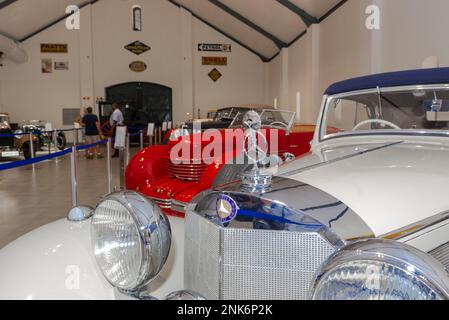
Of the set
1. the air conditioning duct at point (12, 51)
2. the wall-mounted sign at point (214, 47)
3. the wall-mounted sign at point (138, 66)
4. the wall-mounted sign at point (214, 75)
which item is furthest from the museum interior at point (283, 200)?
the wall-mounted sign at point (214, 75)

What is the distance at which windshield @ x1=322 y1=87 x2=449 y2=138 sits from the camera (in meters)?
2.51

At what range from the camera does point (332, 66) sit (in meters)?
11.1

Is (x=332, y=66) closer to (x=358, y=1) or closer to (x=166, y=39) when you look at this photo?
(x=358, y=1)

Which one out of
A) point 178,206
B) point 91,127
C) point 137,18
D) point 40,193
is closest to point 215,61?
point 137,18

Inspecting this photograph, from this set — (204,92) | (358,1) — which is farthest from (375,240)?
(204,92)

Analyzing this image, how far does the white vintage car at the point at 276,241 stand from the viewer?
39.7 inches

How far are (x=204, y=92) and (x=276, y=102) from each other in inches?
146

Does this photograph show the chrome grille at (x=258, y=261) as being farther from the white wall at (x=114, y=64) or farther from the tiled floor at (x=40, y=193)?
the white wall at (x=114, y=64)

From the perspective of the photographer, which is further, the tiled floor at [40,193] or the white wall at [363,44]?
the white wall at [363,44]

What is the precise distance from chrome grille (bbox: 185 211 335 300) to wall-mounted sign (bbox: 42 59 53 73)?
1911 centimetres

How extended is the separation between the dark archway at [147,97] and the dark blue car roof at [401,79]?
16.1 m

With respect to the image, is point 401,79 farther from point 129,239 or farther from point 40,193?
point 40,193

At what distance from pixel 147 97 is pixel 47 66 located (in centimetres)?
467

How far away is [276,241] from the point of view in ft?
4.65
